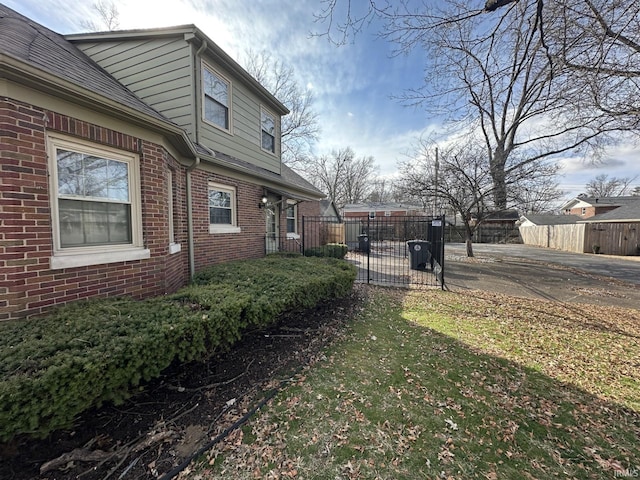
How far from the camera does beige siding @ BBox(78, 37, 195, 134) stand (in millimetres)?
5723

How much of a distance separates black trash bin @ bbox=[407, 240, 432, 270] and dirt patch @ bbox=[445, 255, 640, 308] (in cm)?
98

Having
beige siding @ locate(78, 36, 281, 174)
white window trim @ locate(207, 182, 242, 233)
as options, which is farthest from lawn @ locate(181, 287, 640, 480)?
beige siding @ locate(78, 36, 281, 174)

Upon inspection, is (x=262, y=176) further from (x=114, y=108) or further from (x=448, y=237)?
(x=448, y=237)

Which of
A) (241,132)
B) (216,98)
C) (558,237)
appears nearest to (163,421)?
(216,98)

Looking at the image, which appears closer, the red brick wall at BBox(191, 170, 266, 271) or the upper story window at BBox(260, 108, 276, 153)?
the red brick wall at BBox(191, 170, 266, 271)

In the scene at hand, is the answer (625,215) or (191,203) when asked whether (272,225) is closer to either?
(191,203)

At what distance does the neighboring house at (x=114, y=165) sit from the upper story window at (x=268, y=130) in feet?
3.75

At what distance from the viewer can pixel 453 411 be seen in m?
2.76

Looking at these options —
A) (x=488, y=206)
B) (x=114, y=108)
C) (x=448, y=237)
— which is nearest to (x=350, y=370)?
(x=114, y=108)

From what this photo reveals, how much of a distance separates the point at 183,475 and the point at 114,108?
3935 millimetres

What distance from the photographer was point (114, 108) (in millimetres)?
3227

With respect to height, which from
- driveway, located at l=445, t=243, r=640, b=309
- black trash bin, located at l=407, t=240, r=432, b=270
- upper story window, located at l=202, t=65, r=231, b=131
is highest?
upper story window, located at l=202, t=65, r=231, b=131

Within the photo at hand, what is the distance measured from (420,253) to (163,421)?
9914mm

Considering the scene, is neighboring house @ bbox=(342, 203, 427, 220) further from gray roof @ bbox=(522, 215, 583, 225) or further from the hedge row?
the hedge row
